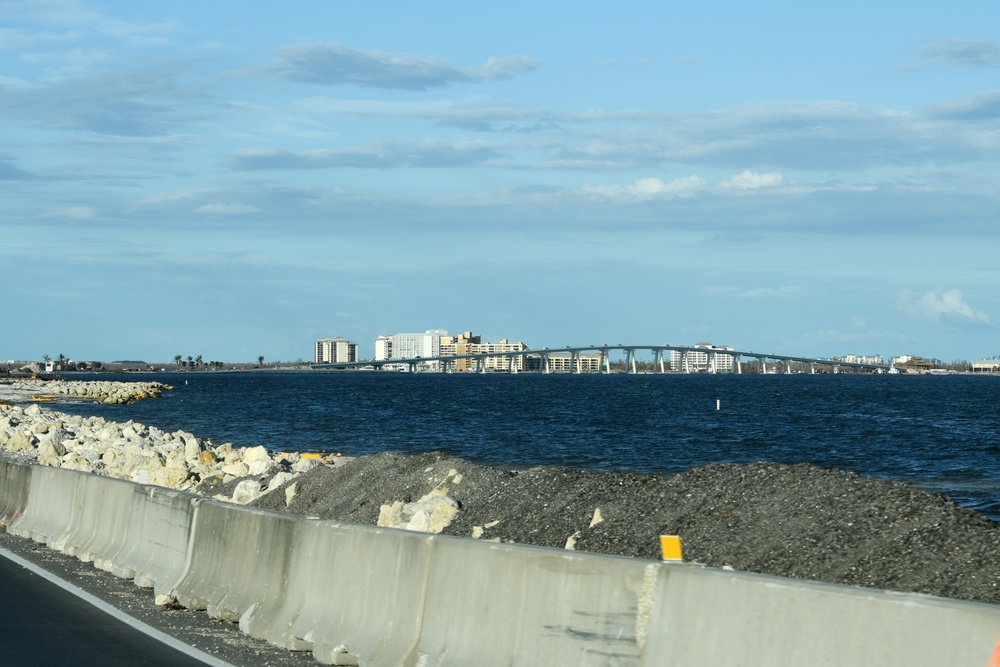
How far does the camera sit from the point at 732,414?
88.5 m

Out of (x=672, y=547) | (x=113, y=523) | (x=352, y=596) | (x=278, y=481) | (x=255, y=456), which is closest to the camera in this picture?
(x=672, y=547)

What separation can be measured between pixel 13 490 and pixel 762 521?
11.2 metres

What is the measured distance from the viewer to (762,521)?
50.3ft

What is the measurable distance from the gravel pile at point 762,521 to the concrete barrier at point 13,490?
5.25 m

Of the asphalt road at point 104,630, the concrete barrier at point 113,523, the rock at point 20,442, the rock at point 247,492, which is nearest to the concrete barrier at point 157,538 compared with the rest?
the concrete barrier at point 113,523

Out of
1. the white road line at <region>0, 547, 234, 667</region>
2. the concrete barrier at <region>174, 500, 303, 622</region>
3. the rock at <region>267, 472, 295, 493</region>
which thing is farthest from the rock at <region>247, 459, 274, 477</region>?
the concrete barrier at <region>174, 500, 303, 622</region>

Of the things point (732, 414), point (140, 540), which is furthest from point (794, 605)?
point (732, 414)

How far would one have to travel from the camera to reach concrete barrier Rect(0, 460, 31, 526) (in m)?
18.9

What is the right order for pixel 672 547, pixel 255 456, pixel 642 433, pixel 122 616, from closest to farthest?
pixel 672 547 → pixel 122 616 → pixel 255 456 → pixel 642 433

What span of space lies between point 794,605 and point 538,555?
204 cm

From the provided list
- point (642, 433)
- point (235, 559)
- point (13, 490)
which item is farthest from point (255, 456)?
point (642, 433)

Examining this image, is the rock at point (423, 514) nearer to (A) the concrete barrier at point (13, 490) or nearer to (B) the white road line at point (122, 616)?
(B) the white road line at point (122, 616)

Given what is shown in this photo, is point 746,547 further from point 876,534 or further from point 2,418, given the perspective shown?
point 2,418

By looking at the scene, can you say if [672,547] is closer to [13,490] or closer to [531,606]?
[531,606]
